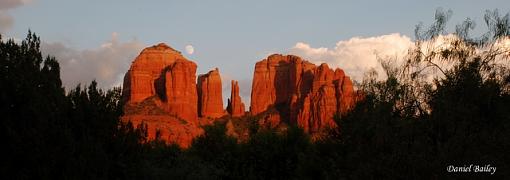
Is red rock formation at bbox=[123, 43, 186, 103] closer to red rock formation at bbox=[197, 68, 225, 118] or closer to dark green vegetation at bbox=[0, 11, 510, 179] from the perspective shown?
red rock formation at bbox=[197, 68, 225, 118]

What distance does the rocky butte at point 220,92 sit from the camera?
153 meters

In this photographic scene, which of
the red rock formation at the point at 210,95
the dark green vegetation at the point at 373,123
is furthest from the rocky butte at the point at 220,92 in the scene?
the dark green vegetation at the point at 373,123

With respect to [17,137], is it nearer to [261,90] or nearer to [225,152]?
[225,152]

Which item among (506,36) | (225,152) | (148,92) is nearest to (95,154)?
(506,36)

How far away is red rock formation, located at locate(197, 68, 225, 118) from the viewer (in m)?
169

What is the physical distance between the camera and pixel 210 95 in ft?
560

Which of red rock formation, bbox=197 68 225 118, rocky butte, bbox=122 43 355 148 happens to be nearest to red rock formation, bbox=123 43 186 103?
rocky butte, bbox=122 43 355 148

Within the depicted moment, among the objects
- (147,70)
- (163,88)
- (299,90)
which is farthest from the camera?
(147,70)

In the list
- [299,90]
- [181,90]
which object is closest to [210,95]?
[181,90]

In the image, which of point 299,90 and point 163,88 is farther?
point 299,90

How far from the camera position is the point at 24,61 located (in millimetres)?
25062

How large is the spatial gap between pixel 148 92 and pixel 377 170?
148 meters

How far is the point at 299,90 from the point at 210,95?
22426 mm

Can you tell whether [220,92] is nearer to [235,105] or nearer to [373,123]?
[235,105]
